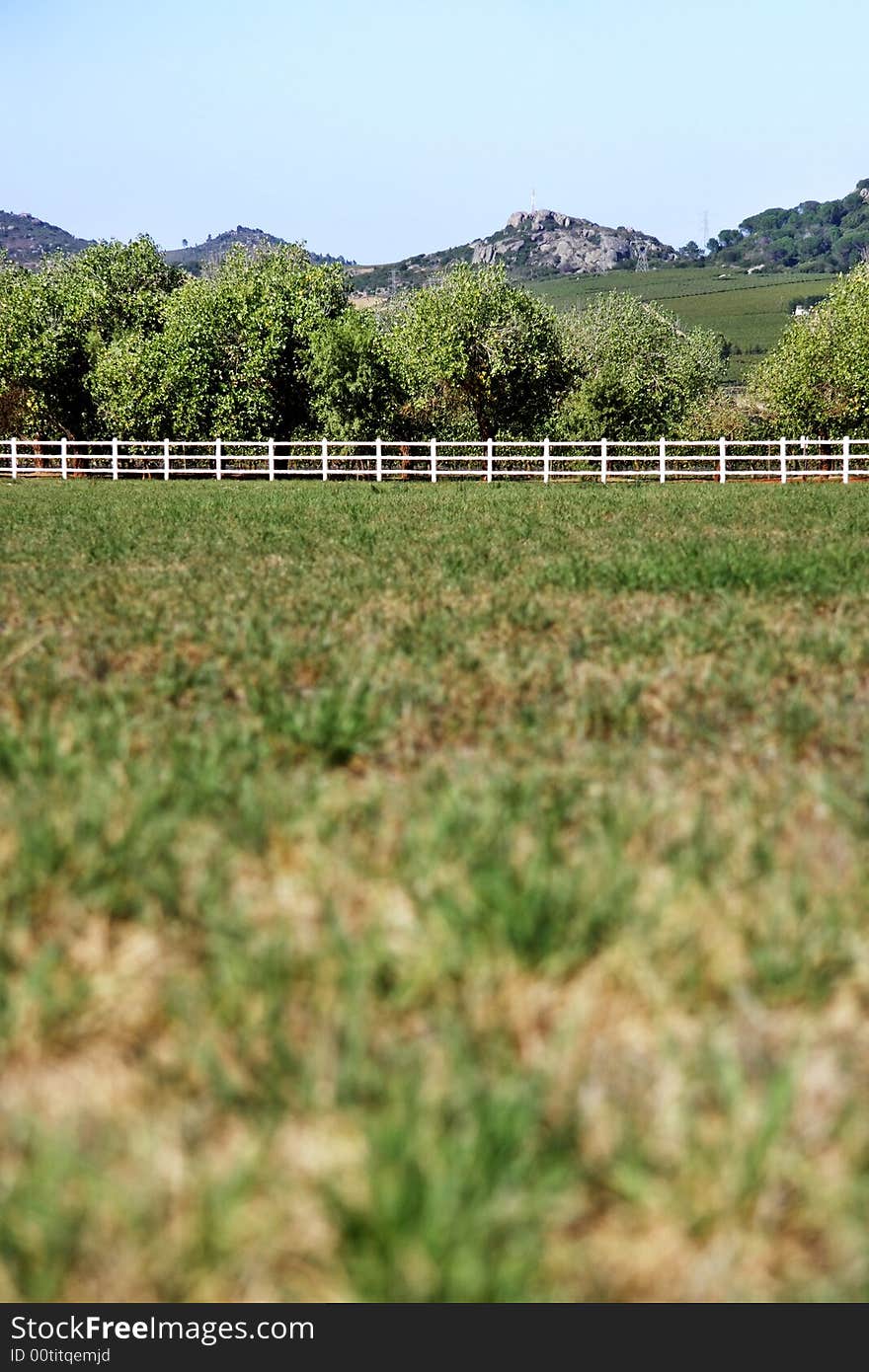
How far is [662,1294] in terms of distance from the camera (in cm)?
153

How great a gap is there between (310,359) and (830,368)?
25.5 metres

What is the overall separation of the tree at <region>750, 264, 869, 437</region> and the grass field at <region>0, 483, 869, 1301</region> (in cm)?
5388

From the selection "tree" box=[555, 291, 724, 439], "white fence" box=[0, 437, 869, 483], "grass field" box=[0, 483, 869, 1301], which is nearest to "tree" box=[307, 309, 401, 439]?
"white fence" box=[0, 437, 869, 483]

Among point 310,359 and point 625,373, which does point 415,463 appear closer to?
point 310,359

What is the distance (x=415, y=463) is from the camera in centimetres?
4391

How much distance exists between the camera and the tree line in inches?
1946

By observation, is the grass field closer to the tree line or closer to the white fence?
the white fence

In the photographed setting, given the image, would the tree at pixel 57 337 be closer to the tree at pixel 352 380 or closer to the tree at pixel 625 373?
the tree at pixel 352 380

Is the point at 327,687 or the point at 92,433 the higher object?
the point at 92,433

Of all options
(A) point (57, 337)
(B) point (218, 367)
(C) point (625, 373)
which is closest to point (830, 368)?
(C) point (625, 373)
